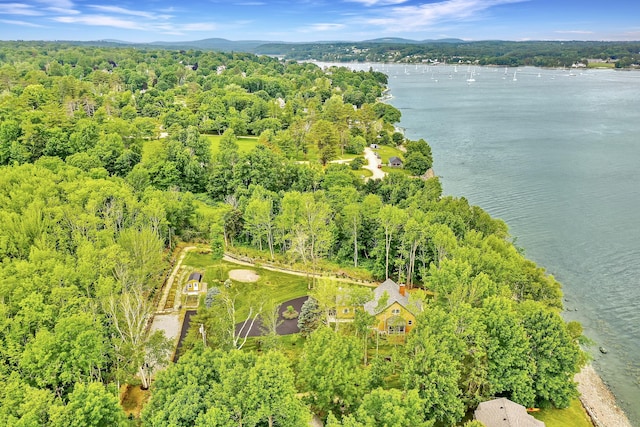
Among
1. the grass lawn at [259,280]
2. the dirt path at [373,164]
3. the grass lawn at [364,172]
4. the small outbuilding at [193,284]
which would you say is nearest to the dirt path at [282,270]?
the grass lawn at [259,280]

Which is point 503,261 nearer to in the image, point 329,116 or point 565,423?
point 565,423

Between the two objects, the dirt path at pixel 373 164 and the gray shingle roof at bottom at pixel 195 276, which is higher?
the dirt path at pixel 373 164

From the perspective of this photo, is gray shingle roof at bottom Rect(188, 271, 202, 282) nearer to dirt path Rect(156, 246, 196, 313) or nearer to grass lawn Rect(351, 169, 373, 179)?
dirt path Rect(156, 246, 196, 313)

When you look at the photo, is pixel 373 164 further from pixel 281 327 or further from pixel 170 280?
pixel 281 327

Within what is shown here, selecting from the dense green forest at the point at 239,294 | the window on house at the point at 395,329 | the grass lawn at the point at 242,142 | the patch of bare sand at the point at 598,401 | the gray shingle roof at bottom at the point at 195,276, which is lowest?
the patch of bare sand at the point at 598,401

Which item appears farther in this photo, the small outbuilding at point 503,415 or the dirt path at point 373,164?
the dirt path at point 373,164

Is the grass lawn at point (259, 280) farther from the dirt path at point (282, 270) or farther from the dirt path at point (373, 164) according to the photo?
the dirt path at point (373, 164)

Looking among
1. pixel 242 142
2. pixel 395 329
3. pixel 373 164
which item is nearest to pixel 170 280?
pixel 395 329
